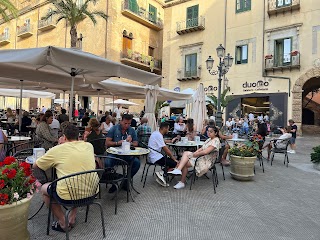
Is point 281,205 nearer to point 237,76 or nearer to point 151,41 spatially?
point 237,76

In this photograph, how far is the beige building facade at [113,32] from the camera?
22.6m

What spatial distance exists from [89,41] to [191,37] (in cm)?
930

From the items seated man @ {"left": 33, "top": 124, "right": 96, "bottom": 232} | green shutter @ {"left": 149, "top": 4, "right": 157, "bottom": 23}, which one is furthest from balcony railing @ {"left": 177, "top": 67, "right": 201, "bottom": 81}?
seated man @ {"left": 33, "top": 124, "right": 96, "bottom": 232}

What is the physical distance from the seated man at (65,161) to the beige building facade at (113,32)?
799 inches

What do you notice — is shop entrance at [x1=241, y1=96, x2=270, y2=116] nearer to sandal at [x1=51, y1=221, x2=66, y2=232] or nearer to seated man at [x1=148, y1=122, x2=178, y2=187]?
seated man at [x1=148, y1=122, x2=178, y2=187]

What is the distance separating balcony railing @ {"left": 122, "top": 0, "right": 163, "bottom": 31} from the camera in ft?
75.6

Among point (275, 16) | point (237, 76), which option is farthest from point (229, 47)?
point (275, 16)

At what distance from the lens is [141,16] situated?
24.7 metres

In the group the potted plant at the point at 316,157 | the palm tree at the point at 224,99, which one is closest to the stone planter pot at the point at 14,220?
the potted plant at the point at 316,157

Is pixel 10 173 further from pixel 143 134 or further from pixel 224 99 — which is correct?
pixel 224 99

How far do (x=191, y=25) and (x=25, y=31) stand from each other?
19.6m

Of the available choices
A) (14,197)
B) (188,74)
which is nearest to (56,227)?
(14,197)

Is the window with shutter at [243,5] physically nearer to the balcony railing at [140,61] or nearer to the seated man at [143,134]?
the balcony railing at [140,61]

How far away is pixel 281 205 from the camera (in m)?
4.34
